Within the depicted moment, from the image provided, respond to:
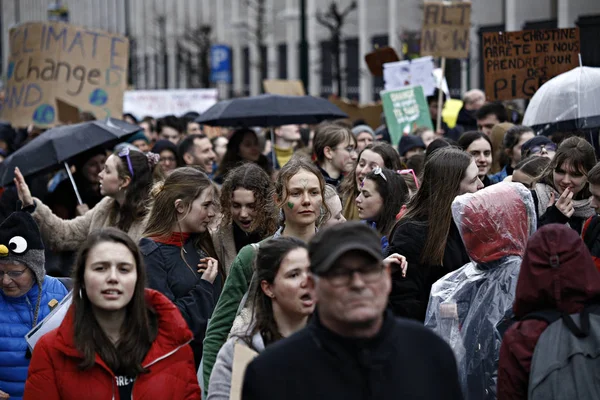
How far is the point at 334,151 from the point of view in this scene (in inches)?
356

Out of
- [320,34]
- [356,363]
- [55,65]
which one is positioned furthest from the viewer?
[320,34]

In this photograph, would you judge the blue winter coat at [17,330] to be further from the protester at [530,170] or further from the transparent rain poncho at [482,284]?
the protester at [530,170]

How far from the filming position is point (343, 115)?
38.8 ft

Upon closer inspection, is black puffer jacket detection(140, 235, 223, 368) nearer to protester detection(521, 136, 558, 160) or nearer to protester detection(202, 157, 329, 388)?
protester detection(202, 157, 329, 388)

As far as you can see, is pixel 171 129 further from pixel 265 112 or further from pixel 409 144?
pixel 409 144

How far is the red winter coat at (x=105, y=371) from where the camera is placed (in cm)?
406

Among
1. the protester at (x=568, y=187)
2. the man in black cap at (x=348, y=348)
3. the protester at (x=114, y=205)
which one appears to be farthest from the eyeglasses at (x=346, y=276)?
the protester at (x=114, y=205)

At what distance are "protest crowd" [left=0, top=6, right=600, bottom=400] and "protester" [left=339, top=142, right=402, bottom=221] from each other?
2cm

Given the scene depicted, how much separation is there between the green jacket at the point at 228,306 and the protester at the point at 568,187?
2.17 meters

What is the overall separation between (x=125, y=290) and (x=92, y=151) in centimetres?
580

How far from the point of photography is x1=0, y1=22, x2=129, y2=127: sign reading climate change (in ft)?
44.3

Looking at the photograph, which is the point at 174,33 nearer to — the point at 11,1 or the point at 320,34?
the point at 320,34

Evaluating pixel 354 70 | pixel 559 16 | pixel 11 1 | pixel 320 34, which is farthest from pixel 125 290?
pixel 11 1

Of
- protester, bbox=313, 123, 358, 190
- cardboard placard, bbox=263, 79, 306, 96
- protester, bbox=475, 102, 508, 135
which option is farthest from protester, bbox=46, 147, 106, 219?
cardboard placard, bbox=263, 79, 306, 96
